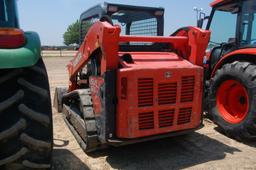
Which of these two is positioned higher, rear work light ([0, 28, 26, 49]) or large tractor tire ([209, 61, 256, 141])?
rear work light ([0, 28, 26, 49])

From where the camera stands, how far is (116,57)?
342cm

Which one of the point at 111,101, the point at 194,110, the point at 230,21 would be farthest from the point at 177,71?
the point at 230,21

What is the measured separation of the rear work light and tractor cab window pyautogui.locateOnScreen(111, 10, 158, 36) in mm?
2907

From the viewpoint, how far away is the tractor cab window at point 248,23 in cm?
493

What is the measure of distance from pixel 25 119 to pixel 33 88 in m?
0.22

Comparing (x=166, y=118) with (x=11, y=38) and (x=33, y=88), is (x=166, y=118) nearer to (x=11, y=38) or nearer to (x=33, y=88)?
(x=33, y=88)

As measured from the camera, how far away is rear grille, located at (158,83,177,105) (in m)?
3.55

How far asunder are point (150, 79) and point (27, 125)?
1.69 metres

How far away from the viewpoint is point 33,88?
7.00 feet

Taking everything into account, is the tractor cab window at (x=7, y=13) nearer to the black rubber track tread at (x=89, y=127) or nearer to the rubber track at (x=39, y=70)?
the rubber track at (x=39, y=70)

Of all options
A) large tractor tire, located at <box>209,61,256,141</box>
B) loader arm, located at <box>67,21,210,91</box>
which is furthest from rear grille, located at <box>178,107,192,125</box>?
large tractor tire, located at <box>209,61,256,141</box>

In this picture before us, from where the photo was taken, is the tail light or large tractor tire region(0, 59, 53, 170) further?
the tail light

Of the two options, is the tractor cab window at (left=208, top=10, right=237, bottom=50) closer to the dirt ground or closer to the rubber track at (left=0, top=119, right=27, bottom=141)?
the dirt ground

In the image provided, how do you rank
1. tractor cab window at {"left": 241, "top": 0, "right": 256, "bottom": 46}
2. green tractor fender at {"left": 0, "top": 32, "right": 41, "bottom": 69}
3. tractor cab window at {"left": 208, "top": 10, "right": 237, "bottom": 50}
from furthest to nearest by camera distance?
tractor cab window at {"left": 208, "top": 10, "right": 237, "bottom": 50}
tractor cab window at {"left": 241, "top": 0, "right": 256, "bottom": 46}
green tractor fender at {"left": 0, "top": 32, "right": 41, "bottom": 69}
